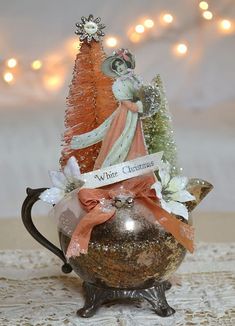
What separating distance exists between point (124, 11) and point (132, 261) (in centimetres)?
126

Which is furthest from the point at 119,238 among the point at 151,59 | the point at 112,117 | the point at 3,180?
the point at 151,59

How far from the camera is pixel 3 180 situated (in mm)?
2066

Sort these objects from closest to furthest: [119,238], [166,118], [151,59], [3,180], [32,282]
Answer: [119,238] < [166,118] < [32,282] < [3,180] < [151,59]

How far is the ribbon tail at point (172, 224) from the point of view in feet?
3.42

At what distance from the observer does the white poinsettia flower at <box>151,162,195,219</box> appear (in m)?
1.05

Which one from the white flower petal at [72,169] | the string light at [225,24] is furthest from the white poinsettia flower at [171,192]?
the string light at [225,24]

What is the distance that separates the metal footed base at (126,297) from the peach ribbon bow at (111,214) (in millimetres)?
85

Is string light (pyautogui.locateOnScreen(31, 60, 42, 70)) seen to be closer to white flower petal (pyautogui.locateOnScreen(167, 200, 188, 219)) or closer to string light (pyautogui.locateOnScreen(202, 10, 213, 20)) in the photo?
string light (pyautogui.locateOnScreen(202, 10, 213, 20))

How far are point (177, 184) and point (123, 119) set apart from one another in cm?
11

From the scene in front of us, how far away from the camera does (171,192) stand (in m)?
1.07

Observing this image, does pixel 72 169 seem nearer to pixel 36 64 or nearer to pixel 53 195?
pixel 53 195

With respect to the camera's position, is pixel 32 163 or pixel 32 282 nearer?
pixel 32 282

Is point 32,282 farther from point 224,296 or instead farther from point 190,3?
point 190,3

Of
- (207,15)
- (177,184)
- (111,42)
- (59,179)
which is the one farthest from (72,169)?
(207,15)
